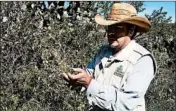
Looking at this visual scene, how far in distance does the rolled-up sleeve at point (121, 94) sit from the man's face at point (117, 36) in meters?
0.26

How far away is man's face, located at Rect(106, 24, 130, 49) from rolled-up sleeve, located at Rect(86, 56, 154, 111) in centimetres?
26

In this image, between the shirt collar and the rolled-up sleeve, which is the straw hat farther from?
the rolled-up sleeve

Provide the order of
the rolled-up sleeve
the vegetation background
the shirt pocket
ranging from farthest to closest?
the vegetation background < the shirt pocket < the rolled-up sleeve


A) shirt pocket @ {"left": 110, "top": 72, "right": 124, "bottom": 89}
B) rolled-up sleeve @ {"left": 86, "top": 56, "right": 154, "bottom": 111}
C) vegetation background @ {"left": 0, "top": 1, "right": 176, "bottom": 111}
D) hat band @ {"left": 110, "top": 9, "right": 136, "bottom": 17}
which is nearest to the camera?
rolled-up sleeve @ {"left": 86, "top": 56, "right": 154, "bottom": 111}

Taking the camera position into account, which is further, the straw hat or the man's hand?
the straw hat

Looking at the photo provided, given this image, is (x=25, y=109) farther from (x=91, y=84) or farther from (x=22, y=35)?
(x=91, y=84)

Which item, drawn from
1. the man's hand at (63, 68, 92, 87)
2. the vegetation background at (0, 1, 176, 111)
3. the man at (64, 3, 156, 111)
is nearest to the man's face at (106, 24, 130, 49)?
the man at (64, 3, 156, 111)

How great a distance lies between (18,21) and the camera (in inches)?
319

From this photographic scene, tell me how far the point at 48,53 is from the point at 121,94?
4.54 m

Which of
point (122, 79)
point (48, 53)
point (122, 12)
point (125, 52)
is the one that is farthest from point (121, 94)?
point (48, 53)

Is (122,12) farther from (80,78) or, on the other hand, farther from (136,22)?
(80,78)

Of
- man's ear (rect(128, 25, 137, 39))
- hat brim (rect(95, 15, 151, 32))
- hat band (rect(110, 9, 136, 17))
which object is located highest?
hat band (rect(110, 9, 136, 17))

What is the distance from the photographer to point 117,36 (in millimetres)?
3682

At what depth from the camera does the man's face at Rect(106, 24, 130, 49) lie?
3680 mm
